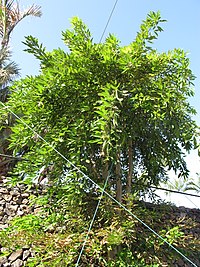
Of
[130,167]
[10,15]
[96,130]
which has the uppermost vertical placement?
[10,15]

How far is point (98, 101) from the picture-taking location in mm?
2006

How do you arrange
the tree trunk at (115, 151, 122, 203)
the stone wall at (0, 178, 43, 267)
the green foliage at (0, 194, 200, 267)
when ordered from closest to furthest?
the green foliage at (0, 194, 200, 267) → the tree trunk at (115, 151, 122, 203) → the stone wall at (0, 178, 43, 267)

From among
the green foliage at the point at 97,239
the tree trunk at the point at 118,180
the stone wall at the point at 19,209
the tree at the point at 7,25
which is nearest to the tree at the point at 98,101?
the tree trunk at the point at 118,180

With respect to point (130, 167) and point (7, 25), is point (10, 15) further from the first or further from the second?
point (130, 167)

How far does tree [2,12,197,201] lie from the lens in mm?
2041

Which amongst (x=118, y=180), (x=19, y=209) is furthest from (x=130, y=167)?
(x=19, y=209)

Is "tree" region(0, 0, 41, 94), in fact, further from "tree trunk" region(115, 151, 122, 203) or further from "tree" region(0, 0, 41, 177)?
"tree trunk" region(115, 151, 122, 203)

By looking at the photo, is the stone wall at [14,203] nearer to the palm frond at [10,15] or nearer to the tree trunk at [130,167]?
the tree trunk at [130,167]

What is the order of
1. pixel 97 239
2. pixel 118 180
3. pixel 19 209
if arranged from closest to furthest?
pixel 97 239 → pixel 118 180 → pixel 19 209

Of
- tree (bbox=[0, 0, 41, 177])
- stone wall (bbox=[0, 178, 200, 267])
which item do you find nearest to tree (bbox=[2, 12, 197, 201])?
stone wall (bbox=[0, 178, 200, 267])

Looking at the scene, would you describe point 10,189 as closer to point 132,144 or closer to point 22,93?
point 22,93

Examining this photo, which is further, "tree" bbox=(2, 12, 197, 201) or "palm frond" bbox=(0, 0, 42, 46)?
"palm frond" bbox=(0, 0, 42, 46)

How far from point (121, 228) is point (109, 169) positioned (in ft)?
1.52

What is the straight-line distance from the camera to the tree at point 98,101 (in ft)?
6.70
